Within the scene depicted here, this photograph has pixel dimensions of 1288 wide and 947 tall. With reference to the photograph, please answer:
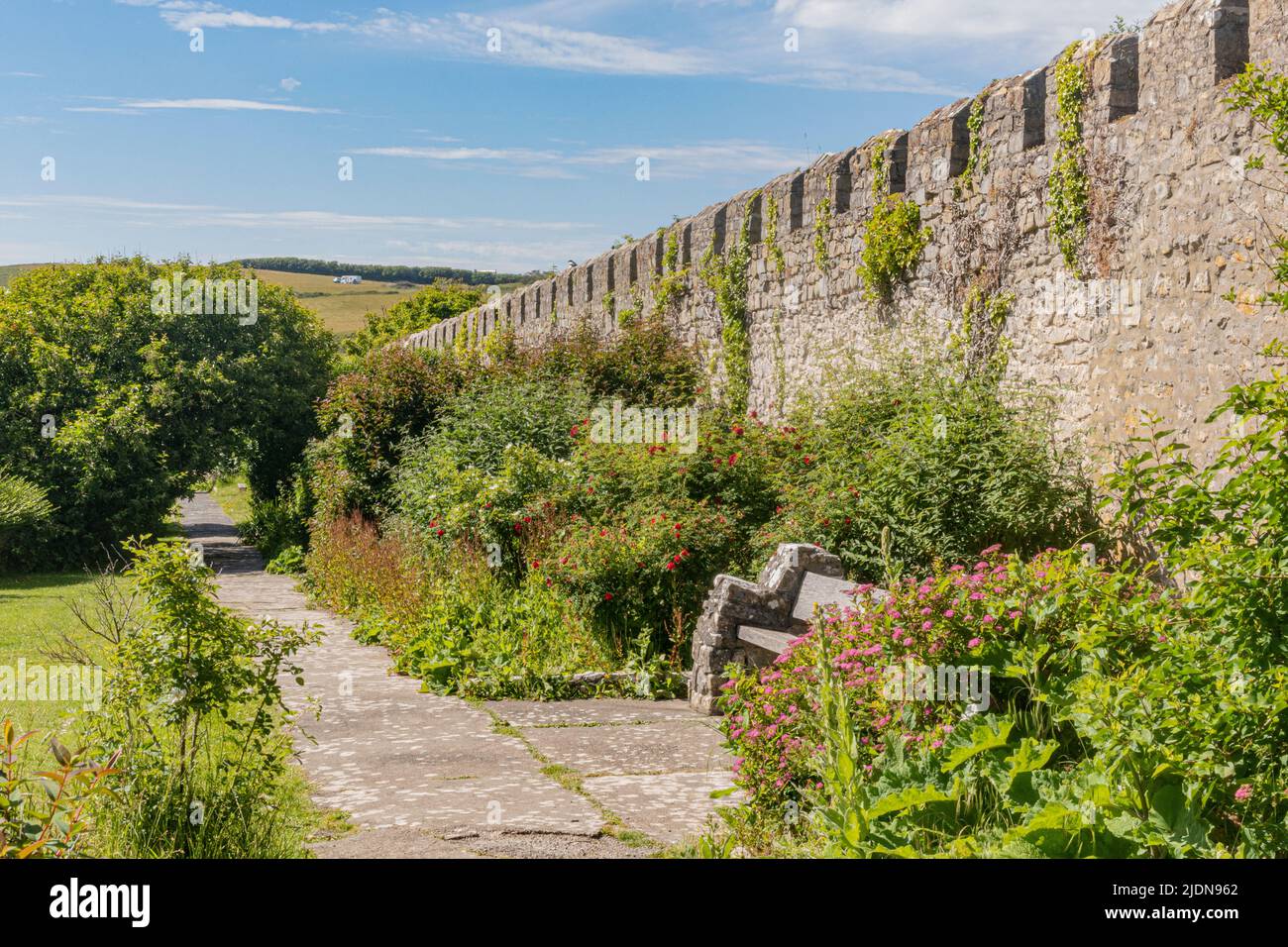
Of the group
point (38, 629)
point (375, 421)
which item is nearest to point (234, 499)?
point (375, 421)

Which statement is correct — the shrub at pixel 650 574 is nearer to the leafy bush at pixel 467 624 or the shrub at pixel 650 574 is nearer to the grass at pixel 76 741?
the leafy bush at pixel 467 624

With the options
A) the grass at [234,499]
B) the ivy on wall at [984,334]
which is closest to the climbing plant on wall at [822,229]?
the ivy on wall at [984,334]

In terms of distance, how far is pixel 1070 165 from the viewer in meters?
7.69

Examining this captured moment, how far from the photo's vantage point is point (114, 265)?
2014cm

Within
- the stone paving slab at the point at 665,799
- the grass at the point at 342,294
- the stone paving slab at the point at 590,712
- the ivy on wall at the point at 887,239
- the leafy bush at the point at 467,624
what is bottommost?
the stone paving slab at the point at 590,712

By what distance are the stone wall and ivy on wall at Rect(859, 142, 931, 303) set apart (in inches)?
4.0

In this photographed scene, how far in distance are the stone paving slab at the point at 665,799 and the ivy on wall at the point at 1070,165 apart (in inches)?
171

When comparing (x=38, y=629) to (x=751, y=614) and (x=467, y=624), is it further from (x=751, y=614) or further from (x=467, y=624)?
(x=751, y=614)

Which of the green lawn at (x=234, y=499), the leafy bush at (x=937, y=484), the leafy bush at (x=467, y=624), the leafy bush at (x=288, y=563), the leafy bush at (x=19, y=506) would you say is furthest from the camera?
the green lawn at (x=234, y=499)

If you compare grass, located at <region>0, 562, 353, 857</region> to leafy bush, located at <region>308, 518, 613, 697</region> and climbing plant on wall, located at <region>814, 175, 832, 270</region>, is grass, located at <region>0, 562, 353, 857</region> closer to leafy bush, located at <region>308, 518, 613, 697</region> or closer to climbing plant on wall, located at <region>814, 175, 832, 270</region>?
leafy bush, located at <region>308, 518, 613, 697</region>

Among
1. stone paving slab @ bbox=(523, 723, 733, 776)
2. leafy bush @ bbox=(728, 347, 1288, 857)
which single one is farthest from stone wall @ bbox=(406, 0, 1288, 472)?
stone paving slab @ bbox=(523, 723, 733, 776)

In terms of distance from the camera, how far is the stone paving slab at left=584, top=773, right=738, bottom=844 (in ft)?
15.1

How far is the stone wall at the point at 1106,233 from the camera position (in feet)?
21.0

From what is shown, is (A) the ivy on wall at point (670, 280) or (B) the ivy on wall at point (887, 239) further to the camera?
(A) the ivy on wall at point (670, 280)
